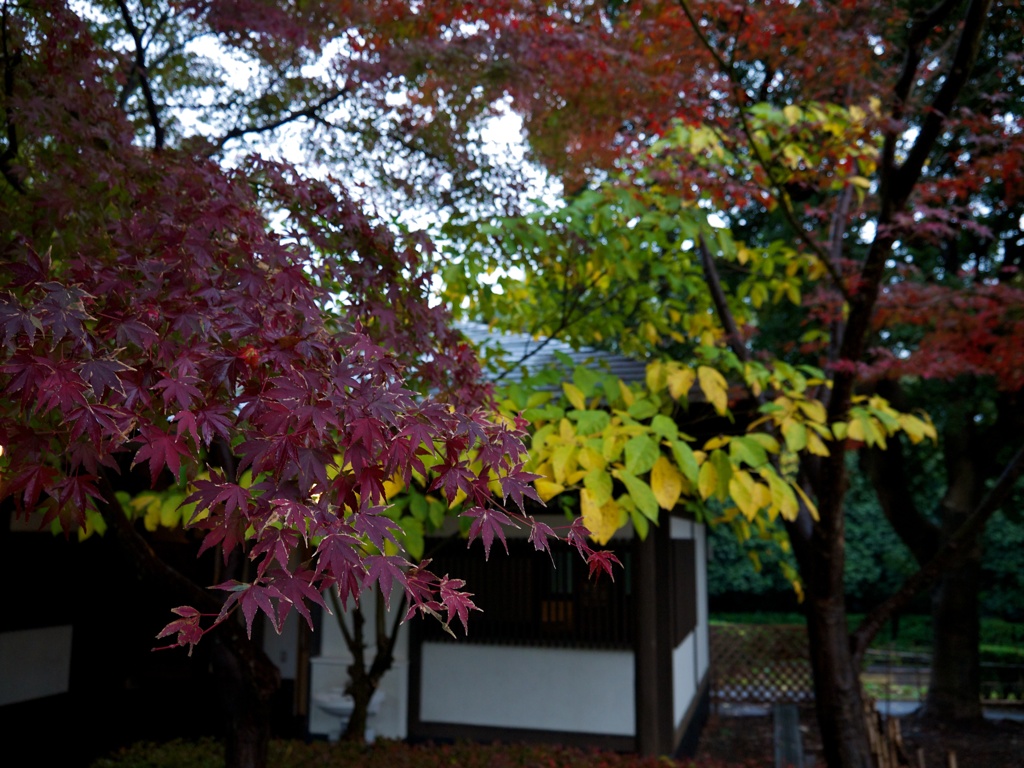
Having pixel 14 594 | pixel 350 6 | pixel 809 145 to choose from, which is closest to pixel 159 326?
pixel 350 6

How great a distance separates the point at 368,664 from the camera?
730 centimetres

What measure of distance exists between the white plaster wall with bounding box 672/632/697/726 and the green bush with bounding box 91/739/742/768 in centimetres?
138

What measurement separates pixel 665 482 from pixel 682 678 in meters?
5.44

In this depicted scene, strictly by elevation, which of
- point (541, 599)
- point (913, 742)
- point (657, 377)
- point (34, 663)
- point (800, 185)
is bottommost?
point (913, 742)

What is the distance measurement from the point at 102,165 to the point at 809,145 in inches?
164

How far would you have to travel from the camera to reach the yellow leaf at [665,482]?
3.18 meters

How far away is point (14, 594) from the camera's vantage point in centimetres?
578

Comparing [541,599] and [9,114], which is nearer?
[9,114]

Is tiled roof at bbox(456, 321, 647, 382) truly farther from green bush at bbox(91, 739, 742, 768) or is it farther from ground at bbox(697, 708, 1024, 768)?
ground at bbox(697, 708, 1024, 768)

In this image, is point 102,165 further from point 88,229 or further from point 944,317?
point 944,317

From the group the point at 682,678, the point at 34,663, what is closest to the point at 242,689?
the point at 34,663

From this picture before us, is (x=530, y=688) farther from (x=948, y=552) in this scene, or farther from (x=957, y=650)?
(x=957, y=650)

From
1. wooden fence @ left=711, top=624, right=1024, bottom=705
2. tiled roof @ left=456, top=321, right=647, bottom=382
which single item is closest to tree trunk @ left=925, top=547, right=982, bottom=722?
wooden fence @ left=711, top=624, right=1024, bottom=705

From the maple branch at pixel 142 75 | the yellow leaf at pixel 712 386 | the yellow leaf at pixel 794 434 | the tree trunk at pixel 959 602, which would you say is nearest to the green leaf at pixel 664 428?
the yellow leaf at pixel 712 386
